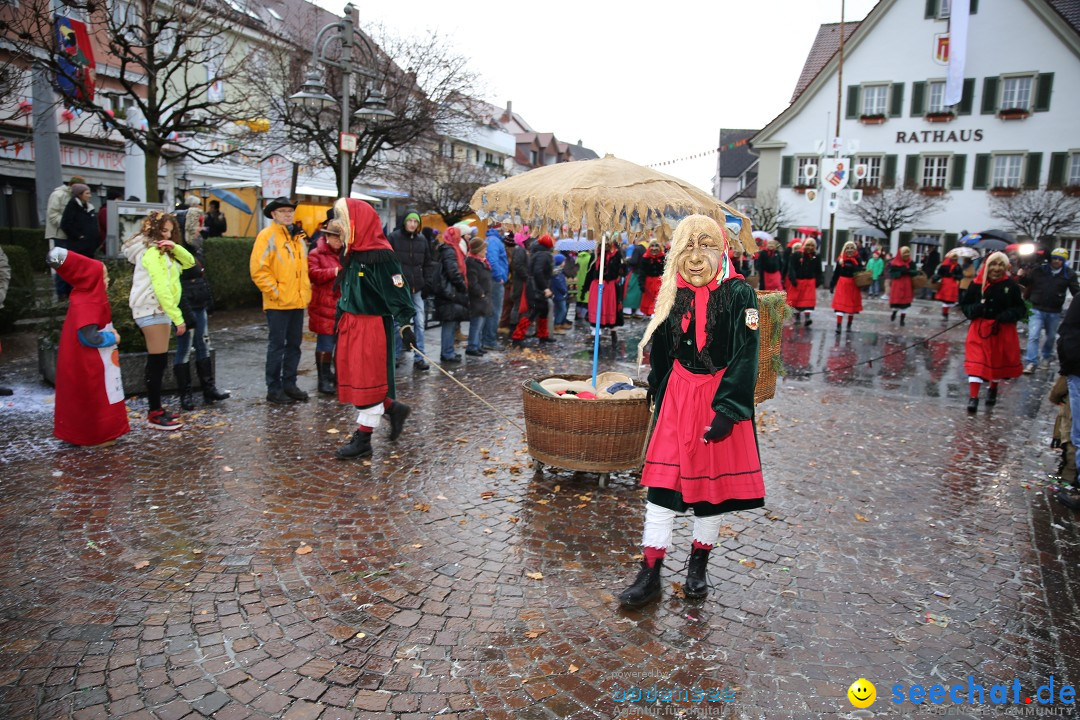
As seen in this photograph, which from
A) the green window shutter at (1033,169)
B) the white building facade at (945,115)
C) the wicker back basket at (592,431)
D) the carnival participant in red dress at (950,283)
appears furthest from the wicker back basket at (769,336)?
the green window shutter at (1033,169)

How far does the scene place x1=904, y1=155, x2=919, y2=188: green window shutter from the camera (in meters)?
33.2

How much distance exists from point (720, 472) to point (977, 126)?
3548cm

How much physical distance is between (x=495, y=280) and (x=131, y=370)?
579cm

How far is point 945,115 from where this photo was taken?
3238 cm

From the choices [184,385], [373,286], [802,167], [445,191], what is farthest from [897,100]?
[184,385]

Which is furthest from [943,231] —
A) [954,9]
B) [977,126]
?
[954,9]

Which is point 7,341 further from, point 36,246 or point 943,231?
point 943,231

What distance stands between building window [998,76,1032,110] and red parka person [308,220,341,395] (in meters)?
33.8

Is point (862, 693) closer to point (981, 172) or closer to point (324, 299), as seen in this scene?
point (324, 299)

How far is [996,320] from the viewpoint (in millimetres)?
8305

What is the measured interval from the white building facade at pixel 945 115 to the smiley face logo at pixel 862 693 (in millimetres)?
29793

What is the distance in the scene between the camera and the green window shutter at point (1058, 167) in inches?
1184

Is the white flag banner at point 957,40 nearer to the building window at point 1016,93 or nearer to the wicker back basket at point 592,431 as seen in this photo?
the building window at point 1016,93

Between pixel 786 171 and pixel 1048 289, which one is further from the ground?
pixel 786 171
